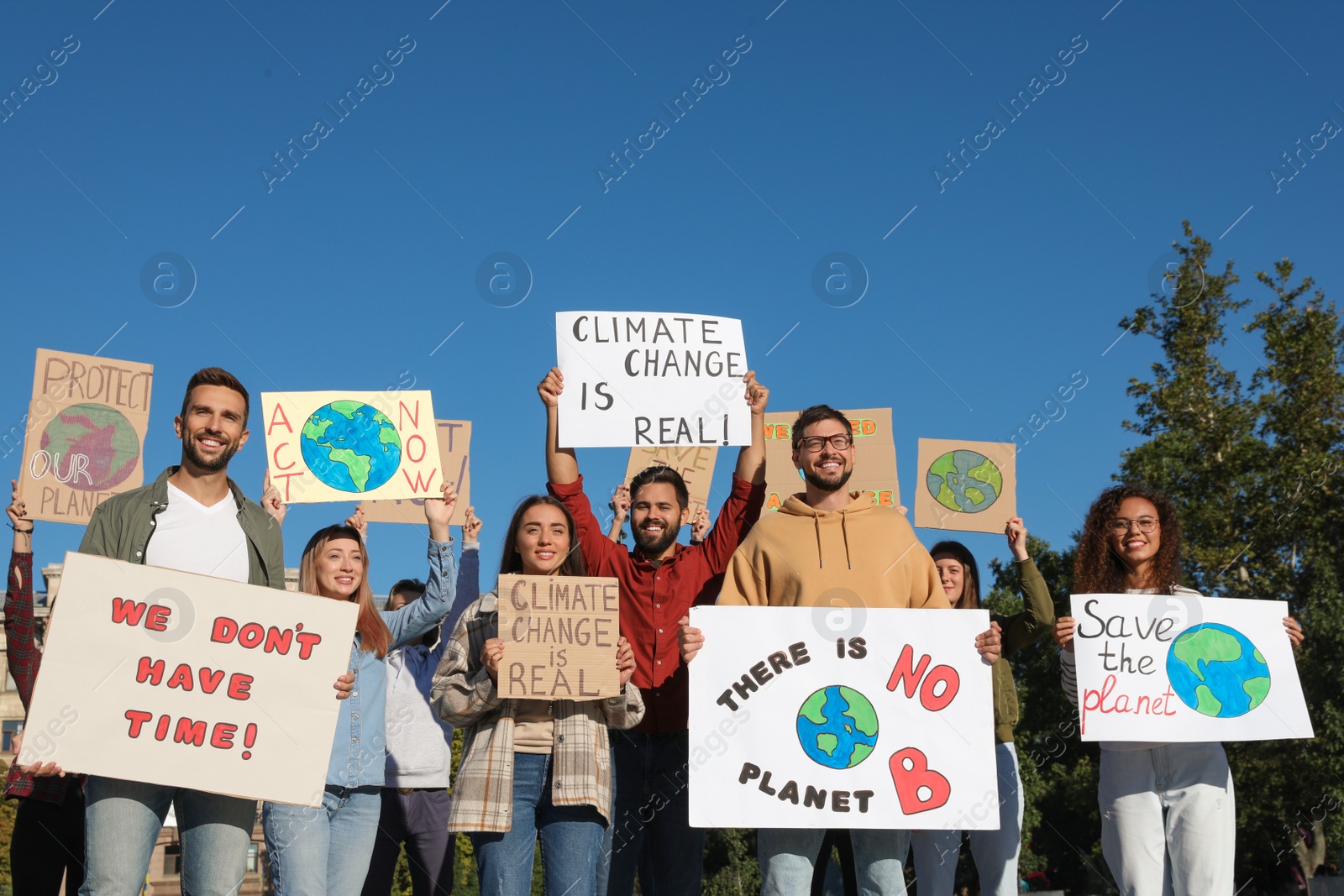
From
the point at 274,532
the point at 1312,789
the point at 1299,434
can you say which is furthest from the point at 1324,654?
the point at 274,532

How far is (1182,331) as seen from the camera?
950 inches

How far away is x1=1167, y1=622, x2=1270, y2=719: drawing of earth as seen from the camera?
554 cm

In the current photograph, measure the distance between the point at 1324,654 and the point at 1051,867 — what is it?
31.1m

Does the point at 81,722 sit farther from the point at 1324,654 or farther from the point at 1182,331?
the point at 1182,331

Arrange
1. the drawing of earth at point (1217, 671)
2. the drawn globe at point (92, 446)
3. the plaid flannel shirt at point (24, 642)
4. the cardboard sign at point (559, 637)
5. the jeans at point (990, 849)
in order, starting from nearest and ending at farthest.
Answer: the cardboard sign at point (559, 637) → the drawing of earth at point (1217, 671) → the plaid flannel shirt at point (24, 642) → the jeans at point (990, 849) → the drawn globe at point (92, 446)

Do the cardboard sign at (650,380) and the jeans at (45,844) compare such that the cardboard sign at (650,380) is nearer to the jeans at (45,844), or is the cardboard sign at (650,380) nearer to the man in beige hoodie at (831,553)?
the man in beige hoodie at (831,553)

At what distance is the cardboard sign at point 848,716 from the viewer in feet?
16.4

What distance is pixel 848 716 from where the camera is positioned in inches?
202

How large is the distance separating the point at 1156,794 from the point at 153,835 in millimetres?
4267

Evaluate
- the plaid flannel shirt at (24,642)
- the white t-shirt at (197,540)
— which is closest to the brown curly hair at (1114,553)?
the white t-shirt at (197,540)

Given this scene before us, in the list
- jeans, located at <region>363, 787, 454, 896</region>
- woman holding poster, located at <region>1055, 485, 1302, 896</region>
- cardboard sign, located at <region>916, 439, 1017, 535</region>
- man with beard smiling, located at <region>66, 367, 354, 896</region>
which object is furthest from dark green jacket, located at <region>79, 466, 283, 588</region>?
cardboard sign, located at <region>916, 439, 1017, 535</region>

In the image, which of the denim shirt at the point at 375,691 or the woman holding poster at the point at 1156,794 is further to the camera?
the denim shirt at the point at 375,691

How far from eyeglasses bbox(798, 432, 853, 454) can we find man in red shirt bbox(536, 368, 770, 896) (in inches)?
30.0

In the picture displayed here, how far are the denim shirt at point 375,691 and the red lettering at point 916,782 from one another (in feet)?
7.71
